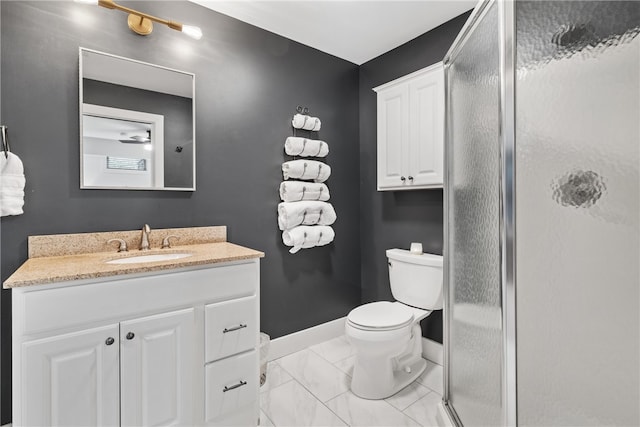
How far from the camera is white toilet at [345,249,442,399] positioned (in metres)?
1.73

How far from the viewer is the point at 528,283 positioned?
0.91m

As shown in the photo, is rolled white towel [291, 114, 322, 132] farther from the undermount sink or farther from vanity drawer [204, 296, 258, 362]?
vanity drawer [204, 296, 258, 362]

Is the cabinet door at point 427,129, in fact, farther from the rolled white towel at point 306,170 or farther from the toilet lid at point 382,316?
the toilet lid at point 382,316

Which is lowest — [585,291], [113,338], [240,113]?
[113,338]

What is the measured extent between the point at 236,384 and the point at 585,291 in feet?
4.65

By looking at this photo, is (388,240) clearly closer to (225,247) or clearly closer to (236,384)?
(225,247)

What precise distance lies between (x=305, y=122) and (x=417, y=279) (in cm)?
137

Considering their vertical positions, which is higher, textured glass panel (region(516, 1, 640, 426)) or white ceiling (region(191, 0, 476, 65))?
white ceiling (region(191, 0, 476, 65))

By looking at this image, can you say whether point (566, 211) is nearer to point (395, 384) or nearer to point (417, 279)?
point (417, 279)

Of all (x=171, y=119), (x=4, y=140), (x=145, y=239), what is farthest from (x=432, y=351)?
(x=4, y=140)

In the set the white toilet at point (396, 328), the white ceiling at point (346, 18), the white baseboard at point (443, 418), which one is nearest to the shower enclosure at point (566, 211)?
the white baseboard at point (443, 418)

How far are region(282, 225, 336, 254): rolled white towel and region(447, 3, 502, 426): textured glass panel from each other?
101cm

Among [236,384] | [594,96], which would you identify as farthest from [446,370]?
[594,96]

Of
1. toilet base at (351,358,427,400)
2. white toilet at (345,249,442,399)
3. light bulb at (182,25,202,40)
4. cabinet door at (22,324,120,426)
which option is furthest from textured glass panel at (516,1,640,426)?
light bulb at (182,25,202,40)
